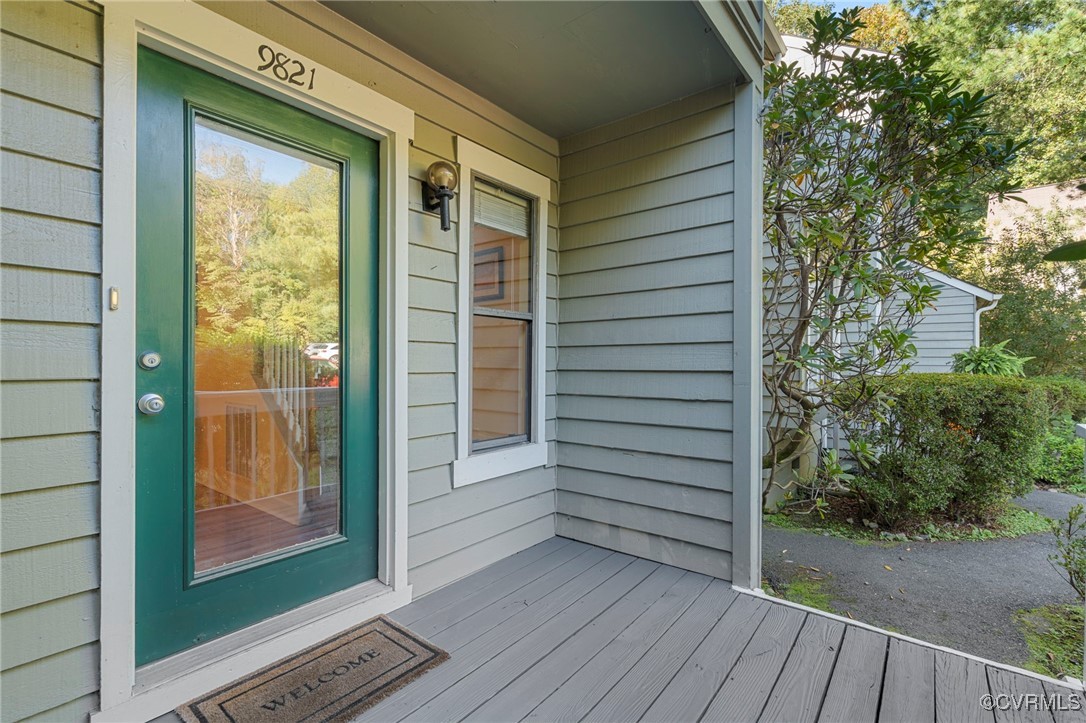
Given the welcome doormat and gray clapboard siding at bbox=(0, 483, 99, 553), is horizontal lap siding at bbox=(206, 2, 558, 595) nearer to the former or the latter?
the welcome doormat

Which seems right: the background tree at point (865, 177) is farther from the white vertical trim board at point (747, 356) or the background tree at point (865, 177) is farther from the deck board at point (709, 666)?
the deck board at point (709, 666)

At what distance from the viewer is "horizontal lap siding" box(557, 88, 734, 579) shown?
7.77ft

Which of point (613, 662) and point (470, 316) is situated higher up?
point (470, 316)

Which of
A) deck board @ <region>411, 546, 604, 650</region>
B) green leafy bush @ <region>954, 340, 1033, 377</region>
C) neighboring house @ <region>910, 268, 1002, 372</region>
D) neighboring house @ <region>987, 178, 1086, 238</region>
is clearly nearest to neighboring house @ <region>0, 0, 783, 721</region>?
deck board @ <region>411, 546, 604, 650</region>

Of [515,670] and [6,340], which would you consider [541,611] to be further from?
[6,340]

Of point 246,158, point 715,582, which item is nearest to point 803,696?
point 715,582

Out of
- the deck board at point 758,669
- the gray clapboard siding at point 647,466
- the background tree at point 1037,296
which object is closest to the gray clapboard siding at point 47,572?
the deck board at point 758,669

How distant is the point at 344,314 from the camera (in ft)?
6.48

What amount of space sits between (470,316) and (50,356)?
1.51m

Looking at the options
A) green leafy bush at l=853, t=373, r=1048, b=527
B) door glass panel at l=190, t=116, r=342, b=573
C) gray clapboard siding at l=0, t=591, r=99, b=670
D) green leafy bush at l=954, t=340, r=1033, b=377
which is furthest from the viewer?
green leafy bush at l=954, t=340, r=1033, b=377

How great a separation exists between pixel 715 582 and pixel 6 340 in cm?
273

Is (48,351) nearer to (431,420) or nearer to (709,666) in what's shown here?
(431,420)

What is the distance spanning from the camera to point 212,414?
1.65 m

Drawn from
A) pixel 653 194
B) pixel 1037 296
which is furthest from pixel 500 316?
pixel 1037 296
